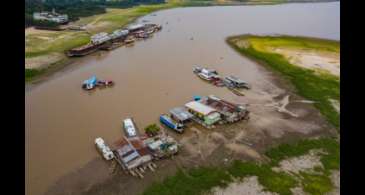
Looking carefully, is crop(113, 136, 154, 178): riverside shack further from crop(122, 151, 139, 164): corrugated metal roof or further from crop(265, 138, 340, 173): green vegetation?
crop(265, 138, 340, 173): green vegetation

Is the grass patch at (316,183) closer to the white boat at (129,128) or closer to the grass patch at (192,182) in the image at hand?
the grass patch at (192,182)

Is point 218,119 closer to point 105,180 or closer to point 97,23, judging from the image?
point 105,180

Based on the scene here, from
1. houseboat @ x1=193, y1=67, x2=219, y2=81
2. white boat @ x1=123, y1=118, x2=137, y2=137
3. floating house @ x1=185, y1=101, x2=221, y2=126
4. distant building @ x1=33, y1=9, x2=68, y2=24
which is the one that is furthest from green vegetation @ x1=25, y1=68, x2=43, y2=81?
distant building @ x1=33, y1=9, x2=68, y2=24

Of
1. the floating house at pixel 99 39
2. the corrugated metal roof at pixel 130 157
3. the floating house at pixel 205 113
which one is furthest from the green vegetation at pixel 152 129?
the floating house at pixel 99 39

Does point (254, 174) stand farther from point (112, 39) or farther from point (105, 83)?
point (112, 39)

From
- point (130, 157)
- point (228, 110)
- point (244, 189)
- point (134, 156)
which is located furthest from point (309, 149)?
point (130, 157)
